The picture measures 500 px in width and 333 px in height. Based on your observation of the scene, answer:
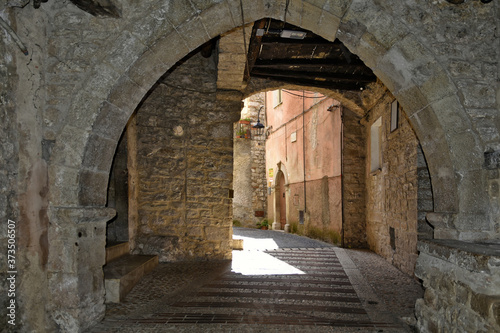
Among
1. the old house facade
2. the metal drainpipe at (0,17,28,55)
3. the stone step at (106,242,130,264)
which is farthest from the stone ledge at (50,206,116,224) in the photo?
the stone step at (106,242,130,264)

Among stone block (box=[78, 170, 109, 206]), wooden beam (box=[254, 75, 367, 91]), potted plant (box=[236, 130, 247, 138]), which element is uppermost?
potted plant (box=[236, 130, 247, 138])

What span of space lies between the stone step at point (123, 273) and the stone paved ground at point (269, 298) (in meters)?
0.10

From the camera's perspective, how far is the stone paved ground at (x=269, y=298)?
268 cm

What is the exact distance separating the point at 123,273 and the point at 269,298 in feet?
5.00

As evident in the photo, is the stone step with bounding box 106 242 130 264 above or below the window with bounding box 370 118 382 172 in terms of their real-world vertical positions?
below

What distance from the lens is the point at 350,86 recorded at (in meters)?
6.23

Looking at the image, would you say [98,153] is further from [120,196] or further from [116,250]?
[120,196]

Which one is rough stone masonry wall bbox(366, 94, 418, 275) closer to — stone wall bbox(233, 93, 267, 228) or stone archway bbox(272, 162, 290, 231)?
stone archway bbox(272, 162, 290, 231)

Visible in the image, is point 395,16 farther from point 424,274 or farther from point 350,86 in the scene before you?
point 350,86

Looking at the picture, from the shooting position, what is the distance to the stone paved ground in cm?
268

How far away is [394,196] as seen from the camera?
17.1 ft

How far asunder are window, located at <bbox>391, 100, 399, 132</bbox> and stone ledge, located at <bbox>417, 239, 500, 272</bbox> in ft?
9.77

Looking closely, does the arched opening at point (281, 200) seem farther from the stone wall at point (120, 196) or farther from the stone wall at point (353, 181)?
the stone wall at point (120, 196)

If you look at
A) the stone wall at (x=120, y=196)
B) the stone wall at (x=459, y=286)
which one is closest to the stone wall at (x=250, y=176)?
the stone wall at (x=120, y=196)
